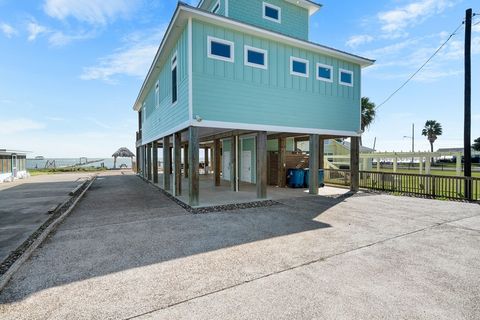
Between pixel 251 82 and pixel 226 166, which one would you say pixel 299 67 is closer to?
pixel 251 82

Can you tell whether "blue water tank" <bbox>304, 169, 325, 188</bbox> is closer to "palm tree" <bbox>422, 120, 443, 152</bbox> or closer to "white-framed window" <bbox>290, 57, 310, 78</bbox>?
"white-framed window" <bbox>290, 57, 310, 78</bbox>

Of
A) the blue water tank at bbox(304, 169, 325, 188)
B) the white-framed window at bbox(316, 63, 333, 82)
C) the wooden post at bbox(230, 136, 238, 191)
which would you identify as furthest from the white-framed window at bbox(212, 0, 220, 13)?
the blue water tank at bbox(304, 169, 325, 188)

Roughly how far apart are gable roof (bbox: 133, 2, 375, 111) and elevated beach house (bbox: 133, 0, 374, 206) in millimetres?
33

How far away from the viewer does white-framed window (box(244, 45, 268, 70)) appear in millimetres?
9211

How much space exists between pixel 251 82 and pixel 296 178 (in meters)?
6.72

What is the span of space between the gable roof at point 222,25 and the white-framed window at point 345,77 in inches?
22.1

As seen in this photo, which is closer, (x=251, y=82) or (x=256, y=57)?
(x=251, y=82)

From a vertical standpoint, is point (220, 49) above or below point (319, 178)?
above

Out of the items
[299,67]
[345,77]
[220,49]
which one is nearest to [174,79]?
[220,49]

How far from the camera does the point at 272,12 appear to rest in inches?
480

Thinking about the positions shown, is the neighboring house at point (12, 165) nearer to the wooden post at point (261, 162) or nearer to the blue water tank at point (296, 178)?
the wooden post at point (261, 162)

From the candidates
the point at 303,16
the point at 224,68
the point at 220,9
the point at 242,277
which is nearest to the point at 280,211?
the point at 242,277

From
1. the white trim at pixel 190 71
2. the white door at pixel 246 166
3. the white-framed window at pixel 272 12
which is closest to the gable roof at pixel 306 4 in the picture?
the white-framed window at pixel 272 12

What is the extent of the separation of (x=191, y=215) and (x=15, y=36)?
1041cm
